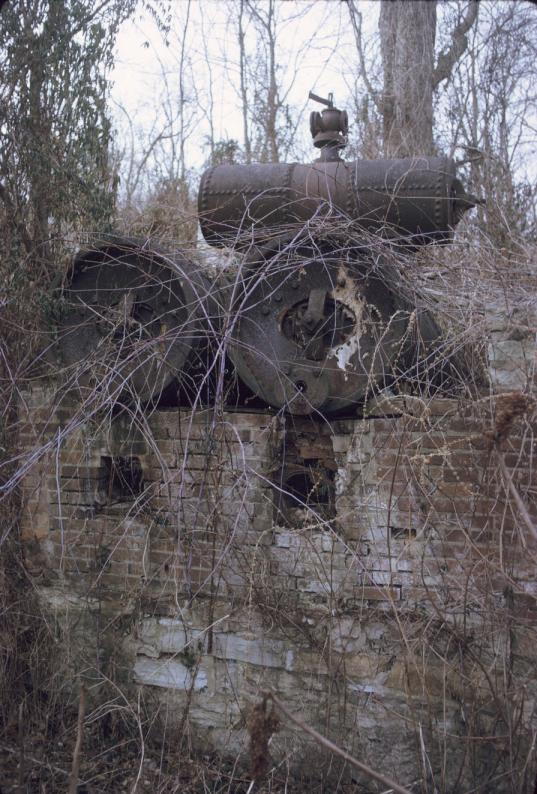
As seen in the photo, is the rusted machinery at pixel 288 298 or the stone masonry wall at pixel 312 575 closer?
the stone masonry wall at pixel 312 575

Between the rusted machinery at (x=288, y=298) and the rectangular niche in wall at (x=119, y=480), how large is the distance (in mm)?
412

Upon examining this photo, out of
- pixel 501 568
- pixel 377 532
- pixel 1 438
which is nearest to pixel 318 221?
pixel 377 532

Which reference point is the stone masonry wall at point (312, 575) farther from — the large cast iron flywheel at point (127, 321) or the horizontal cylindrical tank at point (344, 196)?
the horizontal cylindrical tank at point (344, 196)

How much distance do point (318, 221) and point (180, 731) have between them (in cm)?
244

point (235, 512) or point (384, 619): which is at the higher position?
point (235, 512)

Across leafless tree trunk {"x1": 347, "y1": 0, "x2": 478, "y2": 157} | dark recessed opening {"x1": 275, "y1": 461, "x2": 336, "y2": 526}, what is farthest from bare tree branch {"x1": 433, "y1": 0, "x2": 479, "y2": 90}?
dark recessed opening {"x1": 275, "y1": 461, "x2": 336, "y2": 526}

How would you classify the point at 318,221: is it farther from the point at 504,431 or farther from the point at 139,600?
the point at 139,600

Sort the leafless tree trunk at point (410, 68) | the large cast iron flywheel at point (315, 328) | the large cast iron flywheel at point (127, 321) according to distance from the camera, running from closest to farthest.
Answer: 1. the large cast iron flywheel at point (315, 328)
2. the large cast iron flywheel at point (127, 321)
3. the leafless tree trunk at point (410, 68)

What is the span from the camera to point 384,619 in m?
3.14

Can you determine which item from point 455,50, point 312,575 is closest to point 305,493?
point 312,575

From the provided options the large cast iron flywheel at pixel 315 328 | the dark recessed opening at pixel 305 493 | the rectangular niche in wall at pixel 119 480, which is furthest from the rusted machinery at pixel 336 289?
the rectangular niche in wall at pixel 119 480

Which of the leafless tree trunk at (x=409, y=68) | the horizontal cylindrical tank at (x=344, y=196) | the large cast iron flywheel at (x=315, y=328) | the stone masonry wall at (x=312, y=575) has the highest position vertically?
the leafless tree trunk at (x=409, y=68)

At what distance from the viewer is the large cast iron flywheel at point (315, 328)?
3199 mm

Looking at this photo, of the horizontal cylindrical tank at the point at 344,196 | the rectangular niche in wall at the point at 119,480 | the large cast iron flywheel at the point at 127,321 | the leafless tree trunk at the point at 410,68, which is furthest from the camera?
the leafless tree trunk at the point at 410,68
